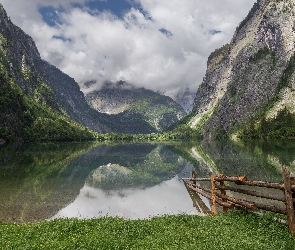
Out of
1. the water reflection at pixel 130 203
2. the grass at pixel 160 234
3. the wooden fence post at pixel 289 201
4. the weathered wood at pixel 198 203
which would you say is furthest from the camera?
the weathered wood at pixel 198 203

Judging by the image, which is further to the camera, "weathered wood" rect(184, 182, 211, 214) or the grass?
"weathered wood" rect(184, 182, 211, 214)

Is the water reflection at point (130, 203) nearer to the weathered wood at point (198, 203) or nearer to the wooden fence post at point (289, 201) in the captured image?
the weathered wood at point (198, 203)

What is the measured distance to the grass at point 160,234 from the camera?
49.8 ft

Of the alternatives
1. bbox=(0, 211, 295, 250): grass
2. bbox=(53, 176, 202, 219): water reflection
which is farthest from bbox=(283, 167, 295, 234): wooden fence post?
bbox=(53, 176, 202, 219): water reflection

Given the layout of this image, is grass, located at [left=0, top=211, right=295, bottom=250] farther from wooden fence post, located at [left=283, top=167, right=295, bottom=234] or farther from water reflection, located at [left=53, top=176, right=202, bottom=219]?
water reflection, located at [left=53, top=176, right=202, bottom=219]

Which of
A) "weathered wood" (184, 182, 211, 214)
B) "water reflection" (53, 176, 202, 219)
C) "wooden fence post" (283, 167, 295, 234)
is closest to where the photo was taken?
"wooden fence post" (283, 167, 295, 234)

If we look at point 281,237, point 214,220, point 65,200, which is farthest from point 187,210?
point 281,237

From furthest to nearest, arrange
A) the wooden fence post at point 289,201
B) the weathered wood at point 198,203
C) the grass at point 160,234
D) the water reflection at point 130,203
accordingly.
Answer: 1. the weathered wood at point 198,203
2. the water reflection at point 130,203
3. the wooden fence post at point 289,201
4. the grass at point 160,234

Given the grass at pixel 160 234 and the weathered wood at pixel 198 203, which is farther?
the weathered wood at pixel 198 203

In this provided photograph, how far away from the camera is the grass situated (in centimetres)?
1518

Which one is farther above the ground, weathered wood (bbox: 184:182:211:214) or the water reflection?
the water reflection

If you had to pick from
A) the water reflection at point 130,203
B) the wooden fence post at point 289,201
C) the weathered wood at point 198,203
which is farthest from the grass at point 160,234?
the weathered wood at point 198,203

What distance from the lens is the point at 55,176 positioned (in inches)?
2231

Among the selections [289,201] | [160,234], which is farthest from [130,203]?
[289,201]
